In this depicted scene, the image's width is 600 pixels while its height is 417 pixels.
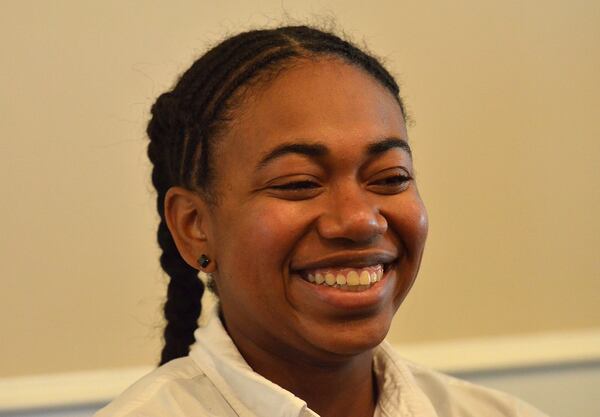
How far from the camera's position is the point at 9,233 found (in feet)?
4.35

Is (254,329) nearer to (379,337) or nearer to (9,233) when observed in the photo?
(379,337)

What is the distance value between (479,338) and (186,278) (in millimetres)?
685

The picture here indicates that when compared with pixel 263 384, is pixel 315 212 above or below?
above

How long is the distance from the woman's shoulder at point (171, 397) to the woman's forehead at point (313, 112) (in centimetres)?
26

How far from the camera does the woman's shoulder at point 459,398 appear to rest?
1017 mm

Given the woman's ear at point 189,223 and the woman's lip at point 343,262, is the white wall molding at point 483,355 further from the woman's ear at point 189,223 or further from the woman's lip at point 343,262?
the woman's lip at point 343,262

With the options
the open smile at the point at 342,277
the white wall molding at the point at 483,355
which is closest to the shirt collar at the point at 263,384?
the open smile at the point at 342,277

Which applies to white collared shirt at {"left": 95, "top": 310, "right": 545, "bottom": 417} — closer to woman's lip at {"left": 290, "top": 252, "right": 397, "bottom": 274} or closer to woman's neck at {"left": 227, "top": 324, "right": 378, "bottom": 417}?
woman's neck at {"left": 227, "top": 324, "right": 378, "bottom": 417}

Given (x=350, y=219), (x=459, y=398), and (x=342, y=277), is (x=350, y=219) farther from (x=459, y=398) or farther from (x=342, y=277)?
(x=459, y=398)

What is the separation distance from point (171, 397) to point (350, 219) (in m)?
0.28

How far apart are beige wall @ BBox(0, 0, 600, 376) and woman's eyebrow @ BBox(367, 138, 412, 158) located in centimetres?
60

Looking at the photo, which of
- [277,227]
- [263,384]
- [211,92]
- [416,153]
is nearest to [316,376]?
[263,384]

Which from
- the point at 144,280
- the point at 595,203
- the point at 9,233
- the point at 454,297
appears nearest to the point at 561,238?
the point at 595,203

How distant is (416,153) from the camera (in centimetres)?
149
